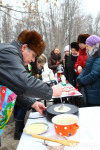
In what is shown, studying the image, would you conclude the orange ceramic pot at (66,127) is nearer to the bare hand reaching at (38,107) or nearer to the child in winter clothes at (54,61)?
the bare hand reaching at (38,107)

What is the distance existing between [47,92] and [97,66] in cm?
142

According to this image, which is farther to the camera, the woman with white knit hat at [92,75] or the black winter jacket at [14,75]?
the woman with white knit hat at [92,75]

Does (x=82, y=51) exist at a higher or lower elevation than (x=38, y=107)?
higher

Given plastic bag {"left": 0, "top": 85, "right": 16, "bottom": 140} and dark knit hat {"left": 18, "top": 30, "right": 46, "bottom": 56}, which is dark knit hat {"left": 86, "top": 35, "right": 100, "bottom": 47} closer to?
dark knit hat {"left": 18, "top": 30, "right": 46, "bottom": 56}

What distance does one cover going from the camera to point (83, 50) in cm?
318

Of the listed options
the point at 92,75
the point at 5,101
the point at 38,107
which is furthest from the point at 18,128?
the point at 5,101

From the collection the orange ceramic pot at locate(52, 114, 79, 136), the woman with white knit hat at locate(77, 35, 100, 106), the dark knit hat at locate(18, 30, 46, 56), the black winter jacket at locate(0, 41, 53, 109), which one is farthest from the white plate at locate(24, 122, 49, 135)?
the woman with white knit hat at locate(77, 35, 100, 106)

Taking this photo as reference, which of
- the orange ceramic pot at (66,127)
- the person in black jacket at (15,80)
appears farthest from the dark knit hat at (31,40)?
the orange ceramic pot at (66,127)

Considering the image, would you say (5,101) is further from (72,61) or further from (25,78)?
(72,61)

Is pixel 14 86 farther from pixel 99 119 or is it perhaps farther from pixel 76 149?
pixel 99 119

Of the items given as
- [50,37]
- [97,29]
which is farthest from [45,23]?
[97,29]

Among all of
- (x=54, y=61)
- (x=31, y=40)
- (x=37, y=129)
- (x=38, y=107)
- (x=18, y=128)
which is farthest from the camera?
(x=54, y=61)

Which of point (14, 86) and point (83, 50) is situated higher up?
point (14, 86)

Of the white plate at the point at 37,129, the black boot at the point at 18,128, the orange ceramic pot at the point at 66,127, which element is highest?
the orange ceramic pot at the point at 66,127
